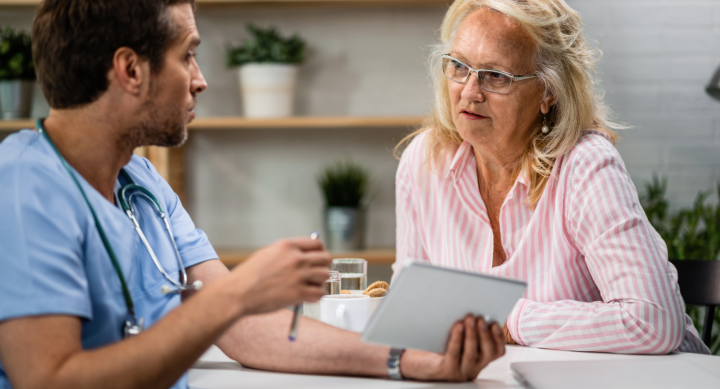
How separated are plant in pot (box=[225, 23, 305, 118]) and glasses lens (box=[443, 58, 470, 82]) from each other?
1091 mm

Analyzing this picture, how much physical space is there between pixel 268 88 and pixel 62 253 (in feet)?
5.94

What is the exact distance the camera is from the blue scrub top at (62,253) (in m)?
0.71

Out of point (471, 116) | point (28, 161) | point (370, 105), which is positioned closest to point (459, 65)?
point (471, 116)

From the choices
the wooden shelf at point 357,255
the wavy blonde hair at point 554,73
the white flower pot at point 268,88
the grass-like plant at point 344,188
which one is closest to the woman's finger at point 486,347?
the wavy blonde hair at point 554,73

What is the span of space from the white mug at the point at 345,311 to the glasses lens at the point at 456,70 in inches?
24.6

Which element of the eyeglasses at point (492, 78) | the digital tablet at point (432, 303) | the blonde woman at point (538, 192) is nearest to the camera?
the digital tablet at point (432, 303)

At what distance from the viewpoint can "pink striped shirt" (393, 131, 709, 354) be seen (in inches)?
47.7

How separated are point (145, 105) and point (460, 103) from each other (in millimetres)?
827

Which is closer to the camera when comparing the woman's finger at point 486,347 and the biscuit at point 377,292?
the woman's finger at point 486,347

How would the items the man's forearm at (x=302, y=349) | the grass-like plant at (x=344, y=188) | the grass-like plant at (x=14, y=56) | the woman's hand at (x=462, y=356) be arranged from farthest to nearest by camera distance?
the grass-like plant at (x=344, y=188)
the grass-like plant at (x=14, y=56)
the man's forearm at (x=302, y=349)
the woman's hand at (x=462, y=356)

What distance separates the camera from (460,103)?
150 centimetres

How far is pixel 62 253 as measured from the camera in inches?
28.9

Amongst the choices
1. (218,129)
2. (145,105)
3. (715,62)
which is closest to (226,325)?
(145,105)

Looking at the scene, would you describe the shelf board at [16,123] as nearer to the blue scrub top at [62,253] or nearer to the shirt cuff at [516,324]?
the blue scrub top at [62,253]
